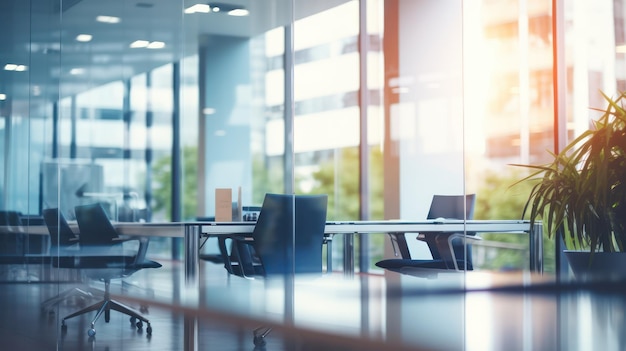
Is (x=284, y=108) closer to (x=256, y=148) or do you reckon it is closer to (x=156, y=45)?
(x=256, y=148)

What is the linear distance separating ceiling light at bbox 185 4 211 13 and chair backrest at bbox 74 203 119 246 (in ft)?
3.32

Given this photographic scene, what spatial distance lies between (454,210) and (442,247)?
19cm

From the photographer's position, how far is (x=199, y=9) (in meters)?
3.92

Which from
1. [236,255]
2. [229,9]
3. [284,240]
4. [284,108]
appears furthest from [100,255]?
[229,9]

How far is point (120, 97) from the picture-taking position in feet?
12.2

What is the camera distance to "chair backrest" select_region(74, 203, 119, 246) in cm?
369

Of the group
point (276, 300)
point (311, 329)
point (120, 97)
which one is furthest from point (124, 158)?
point (311, 329)

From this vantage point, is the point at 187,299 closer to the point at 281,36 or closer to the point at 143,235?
the point at 143,235

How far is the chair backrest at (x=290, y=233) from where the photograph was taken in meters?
4.10

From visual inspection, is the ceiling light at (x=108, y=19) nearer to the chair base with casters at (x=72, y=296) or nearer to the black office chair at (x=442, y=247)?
the chair base with casters at (x=72, y=296)

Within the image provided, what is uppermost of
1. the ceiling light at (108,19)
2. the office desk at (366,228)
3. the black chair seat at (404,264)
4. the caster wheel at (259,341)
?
the ceiling light at (108,19)

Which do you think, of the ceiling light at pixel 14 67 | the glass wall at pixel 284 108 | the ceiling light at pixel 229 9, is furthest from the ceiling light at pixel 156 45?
the ceiling light at pixel 14 67

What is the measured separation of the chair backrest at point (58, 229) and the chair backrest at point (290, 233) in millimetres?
882

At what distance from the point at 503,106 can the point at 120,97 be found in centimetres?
204
